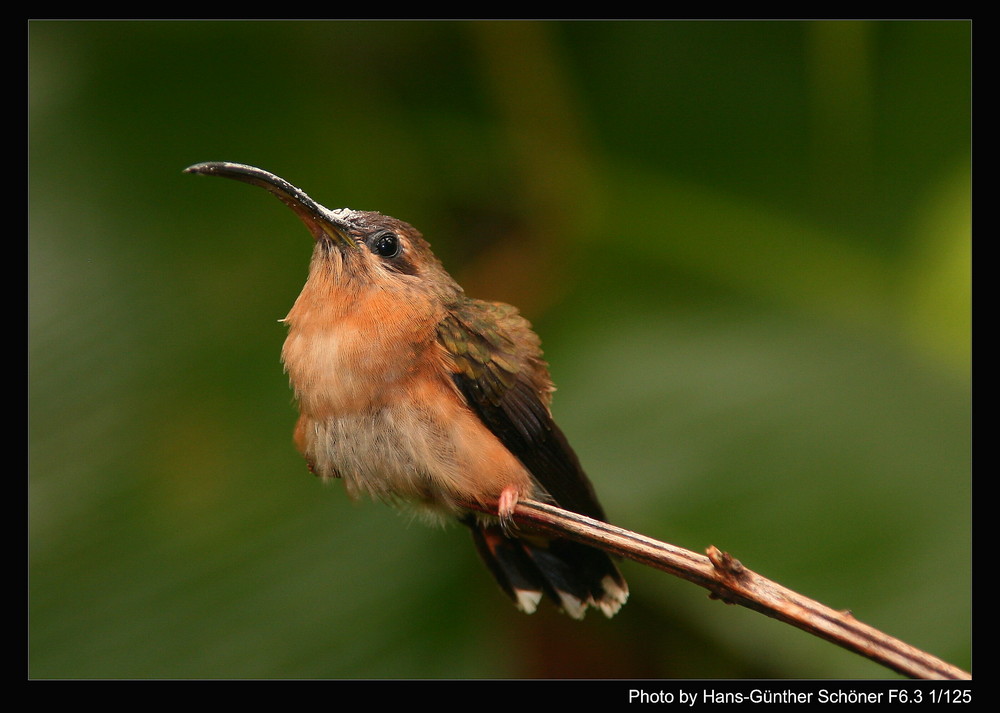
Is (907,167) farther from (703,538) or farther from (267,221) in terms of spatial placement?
(267,221)

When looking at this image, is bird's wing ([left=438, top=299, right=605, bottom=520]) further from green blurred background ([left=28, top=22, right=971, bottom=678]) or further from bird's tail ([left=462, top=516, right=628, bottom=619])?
green blurred background ([left=28, top=22, right=971, bottom=678])

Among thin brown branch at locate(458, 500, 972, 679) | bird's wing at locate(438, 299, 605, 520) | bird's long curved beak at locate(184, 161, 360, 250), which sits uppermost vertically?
bird's long curved beak at locate(184, 161, 360, 250)

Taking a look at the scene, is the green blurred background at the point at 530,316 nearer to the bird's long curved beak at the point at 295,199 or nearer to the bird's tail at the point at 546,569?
the bird's tail at the point at 546,569

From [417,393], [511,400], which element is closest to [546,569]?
[511,400]

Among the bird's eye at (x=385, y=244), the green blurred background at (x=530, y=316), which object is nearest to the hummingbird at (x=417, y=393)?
the bird's eye at (x=385, y=244)

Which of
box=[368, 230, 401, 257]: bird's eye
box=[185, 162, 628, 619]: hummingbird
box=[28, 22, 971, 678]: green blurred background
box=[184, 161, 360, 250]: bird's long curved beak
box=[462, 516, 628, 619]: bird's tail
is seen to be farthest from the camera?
box=[28, 22, 971, 678]: green blurred background

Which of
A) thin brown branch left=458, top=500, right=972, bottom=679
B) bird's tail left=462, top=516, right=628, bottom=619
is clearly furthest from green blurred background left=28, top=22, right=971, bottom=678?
thin brown branch left=458, top=500, right=972, bottom=679
